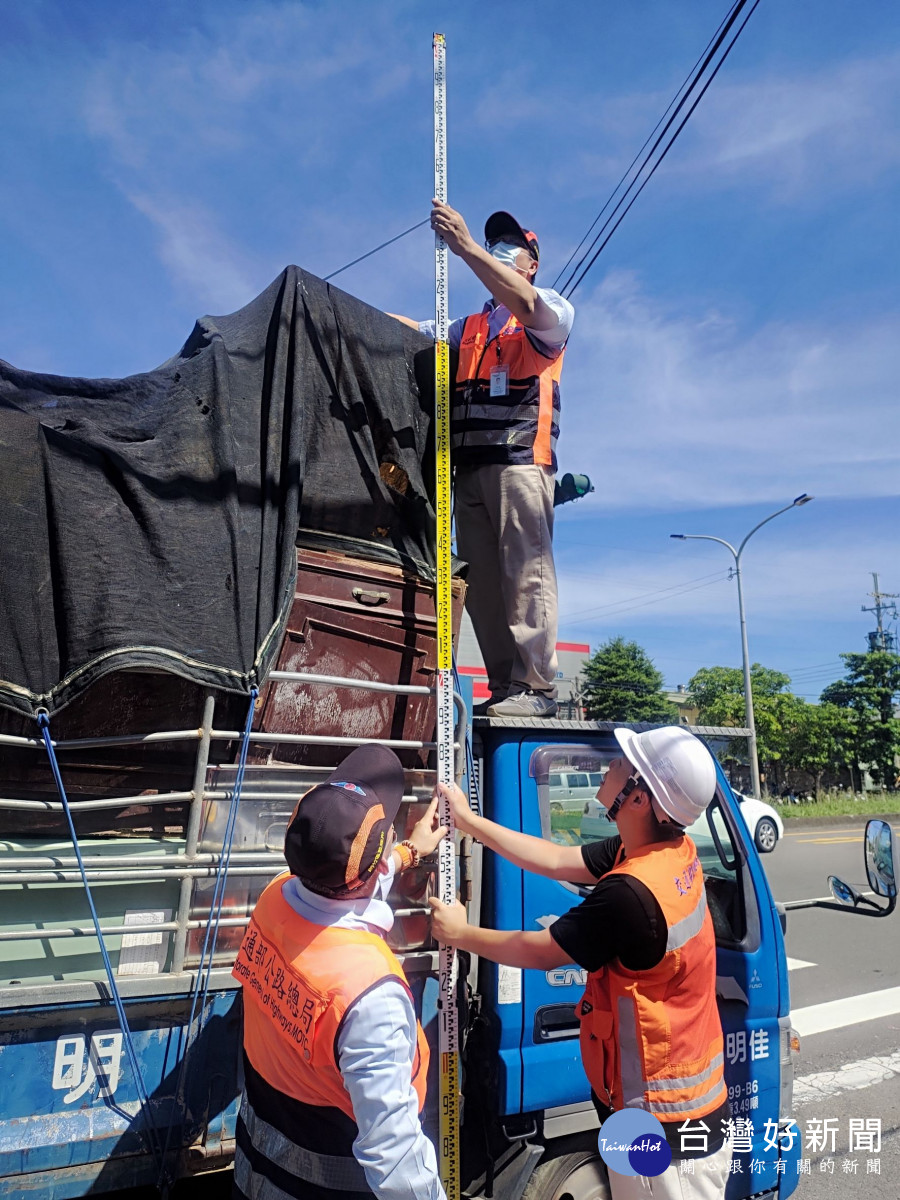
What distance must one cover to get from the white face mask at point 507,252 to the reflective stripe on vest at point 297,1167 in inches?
125

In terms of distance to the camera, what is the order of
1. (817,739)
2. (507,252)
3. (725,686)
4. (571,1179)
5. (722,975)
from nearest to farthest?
1. (571,1179)
2. (722,975)
3. (507,252)
4. (817,739)
5. (725,686)

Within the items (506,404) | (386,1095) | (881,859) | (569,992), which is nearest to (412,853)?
(386,1095)

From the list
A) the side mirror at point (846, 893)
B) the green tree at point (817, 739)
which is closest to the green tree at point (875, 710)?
the green tree at point (817, 739)

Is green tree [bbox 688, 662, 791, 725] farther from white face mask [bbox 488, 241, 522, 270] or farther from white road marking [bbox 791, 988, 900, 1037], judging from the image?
white face mask [bbox 488, 241, 522, 270]

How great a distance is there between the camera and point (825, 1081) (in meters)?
5.08

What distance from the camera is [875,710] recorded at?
37.3m

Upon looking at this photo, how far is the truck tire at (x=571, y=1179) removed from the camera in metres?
2.50

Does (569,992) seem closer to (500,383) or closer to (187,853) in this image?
(187,853)

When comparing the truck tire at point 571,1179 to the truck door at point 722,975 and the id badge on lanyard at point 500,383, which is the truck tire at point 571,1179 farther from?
the id badge on lanyard at point 500,383

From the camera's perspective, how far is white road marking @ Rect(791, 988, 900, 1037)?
6.13 m

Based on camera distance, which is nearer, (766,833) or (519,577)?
(519,577)

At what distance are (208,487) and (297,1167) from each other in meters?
1.82

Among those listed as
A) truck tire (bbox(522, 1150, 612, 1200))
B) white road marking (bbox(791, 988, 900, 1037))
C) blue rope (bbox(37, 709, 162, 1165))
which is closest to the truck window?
truck tire (bbox(522, 1150, 612, 1200))

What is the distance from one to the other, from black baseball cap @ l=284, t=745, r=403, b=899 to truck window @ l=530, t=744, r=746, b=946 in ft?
3.59
